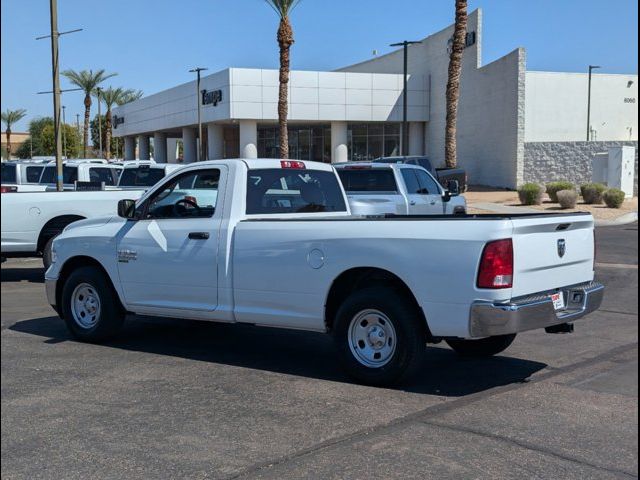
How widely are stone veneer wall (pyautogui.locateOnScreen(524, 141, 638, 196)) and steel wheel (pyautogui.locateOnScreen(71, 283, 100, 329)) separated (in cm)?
3409

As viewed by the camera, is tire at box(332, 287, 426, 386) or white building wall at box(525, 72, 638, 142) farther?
white building wall at box(525, 72, 638, 142)

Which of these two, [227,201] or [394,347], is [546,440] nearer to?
[394,347]

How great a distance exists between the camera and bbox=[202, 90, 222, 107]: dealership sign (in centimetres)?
5075

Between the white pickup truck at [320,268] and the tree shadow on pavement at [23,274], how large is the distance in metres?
5.57

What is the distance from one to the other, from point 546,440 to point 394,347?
1.59 metres

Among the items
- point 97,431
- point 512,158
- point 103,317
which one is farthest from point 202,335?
point 512,158

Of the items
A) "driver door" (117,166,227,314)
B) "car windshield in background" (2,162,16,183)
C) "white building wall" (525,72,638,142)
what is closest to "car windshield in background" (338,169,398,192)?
"driver door" (117,166,227,314)

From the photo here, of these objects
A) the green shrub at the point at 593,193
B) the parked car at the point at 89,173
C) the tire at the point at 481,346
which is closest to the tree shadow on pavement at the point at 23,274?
the parked car at the point at 89,173

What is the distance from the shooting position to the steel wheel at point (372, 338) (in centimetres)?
642

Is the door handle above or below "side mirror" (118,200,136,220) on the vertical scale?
below

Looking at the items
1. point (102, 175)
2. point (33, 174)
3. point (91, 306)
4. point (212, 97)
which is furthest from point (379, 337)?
point (212, 97)

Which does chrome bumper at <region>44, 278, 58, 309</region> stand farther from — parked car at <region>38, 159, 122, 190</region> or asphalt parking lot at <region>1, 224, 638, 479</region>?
parked car at <region>38, 159, 122, 190</region>

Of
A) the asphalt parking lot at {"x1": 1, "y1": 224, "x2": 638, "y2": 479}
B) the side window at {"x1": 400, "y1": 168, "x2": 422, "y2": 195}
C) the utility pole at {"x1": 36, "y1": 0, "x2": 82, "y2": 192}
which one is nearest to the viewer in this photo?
the asphalt parking lot at {"x1": 1, "y1": 224, "x2": 638, "y2": 479}

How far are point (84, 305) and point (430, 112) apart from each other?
4573 cm
